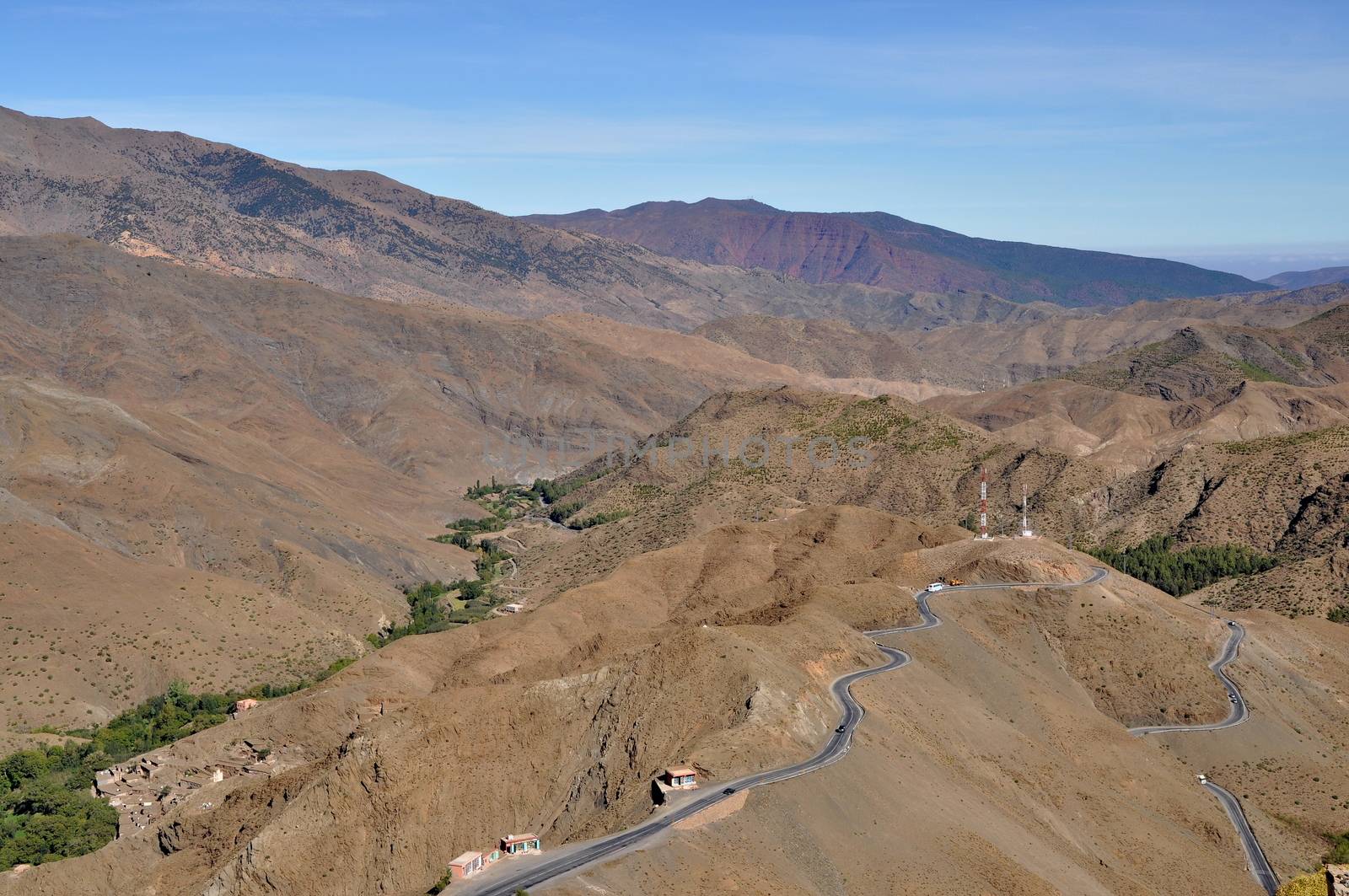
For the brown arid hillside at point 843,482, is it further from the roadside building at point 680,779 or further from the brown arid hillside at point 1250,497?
the roadside building at point 680,779

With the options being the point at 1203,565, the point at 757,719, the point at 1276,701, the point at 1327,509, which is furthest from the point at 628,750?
the point at 1327,509

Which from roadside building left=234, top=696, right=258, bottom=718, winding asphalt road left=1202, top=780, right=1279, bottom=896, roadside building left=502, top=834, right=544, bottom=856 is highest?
roadside building left=502, top=834, right=544, bottom=856

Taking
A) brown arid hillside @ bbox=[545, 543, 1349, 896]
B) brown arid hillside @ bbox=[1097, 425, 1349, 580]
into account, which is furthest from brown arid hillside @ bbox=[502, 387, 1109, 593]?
brown arid hillside @ bbox=[545, 543, 1349, 896]

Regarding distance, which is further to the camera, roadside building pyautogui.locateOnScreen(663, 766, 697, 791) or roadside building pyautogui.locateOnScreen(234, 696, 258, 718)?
roadside building pyautogui.locateOnScreen(234, 696, 258, 718)

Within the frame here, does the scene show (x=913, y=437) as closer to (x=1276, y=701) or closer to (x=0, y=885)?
(x=1276, y=701)

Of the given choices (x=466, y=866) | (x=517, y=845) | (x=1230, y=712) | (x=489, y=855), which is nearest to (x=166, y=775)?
(x=489, y=855)

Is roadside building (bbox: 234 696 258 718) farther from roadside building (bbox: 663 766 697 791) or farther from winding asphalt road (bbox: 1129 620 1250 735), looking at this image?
winding asphalt road (bbox: 1129 620 1250 735)
